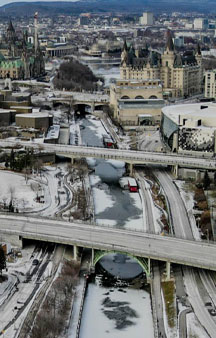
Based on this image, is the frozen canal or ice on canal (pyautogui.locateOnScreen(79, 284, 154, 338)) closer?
ice on canal (pyautogui.locateOnScreen(79, 284, 154, 338))

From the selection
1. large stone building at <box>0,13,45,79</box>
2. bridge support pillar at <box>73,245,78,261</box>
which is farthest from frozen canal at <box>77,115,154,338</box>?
large stone building at <box>0,13,45,79</box>

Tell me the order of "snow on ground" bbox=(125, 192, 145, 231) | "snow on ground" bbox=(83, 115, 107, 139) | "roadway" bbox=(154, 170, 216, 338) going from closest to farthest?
"roadway" bbox=(154, 170, 216, 338)
"snow on ground" bbox=(125, 192, 145, 231)
"snow on ground" bbox=(83, 115, 107, 139)

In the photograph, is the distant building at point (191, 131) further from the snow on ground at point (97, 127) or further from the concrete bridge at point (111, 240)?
the concrete bridge at point (111, 240)

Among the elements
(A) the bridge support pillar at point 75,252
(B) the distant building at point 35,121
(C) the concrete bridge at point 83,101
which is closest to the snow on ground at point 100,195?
(A) the bridge support pillar at point 75,252

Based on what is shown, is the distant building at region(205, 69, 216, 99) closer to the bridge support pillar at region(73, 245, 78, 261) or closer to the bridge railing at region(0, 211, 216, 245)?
the bridge railing at region(0, 211, 216, 245)

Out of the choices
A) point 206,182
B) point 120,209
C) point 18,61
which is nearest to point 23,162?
point 120,209

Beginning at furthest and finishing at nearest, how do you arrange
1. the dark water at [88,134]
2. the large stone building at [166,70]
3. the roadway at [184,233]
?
the large stone building at [166,70] < the dark water at [88,134] < the roadway at [184,233]

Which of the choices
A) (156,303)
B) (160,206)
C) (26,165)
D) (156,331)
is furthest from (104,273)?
(26,165)
